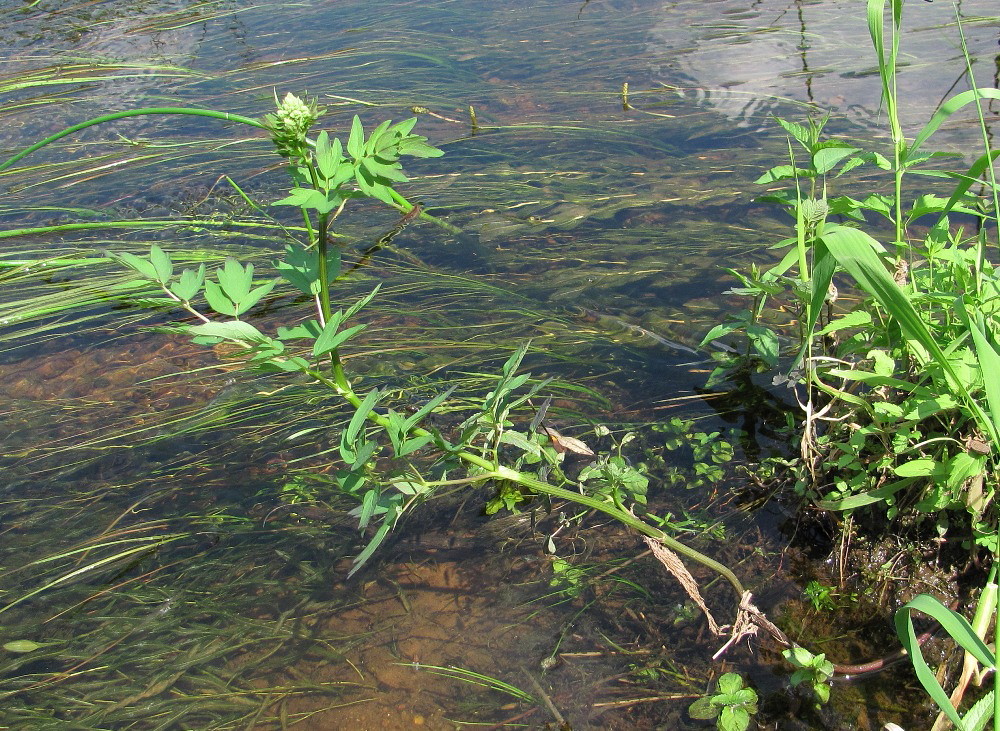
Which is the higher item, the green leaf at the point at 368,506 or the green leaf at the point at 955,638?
the green leaf at the point at 368,506

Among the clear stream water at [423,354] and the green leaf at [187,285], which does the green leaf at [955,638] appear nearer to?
the clear stream water at [423,354]

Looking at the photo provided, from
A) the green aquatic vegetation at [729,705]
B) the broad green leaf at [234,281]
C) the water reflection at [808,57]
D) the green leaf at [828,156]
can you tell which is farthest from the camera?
the water reflection at [808,57]

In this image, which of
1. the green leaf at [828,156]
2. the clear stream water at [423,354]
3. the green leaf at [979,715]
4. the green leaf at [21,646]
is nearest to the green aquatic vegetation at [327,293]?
the clear stream water at [423,354]

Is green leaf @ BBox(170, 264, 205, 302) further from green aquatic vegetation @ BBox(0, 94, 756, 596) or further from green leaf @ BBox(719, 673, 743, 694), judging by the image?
green leaf @ BBox(719, 673, 743, 694)

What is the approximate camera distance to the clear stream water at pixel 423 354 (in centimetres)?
161

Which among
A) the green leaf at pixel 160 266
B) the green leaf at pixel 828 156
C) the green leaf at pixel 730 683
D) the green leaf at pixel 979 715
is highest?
the green leaf at pixel 160 266

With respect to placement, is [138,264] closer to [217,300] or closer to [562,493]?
[217,300]

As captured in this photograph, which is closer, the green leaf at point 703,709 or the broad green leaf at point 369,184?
the broad green leaf at point 369,184

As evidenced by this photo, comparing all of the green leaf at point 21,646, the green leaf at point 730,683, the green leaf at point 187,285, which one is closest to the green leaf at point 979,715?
the green leaf at point 730,683

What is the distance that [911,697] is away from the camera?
4.68 ft

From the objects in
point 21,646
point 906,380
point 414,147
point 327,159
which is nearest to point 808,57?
point 906,380

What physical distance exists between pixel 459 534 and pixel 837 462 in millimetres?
870

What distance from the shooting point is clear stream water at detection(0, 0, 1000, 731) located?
161 centimetres

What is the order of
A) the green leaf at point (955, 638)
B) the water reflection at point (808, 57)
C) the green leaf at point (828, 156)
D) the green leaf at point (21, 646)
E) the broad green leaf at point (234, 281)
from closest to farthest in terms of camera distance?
the green leaf at point (955, 638)
the broad green leaf at point (234, 281)
the green leaf at point (828, 156)
the green leaf at point (21, 646)
the water reflection at point (808, 57)
